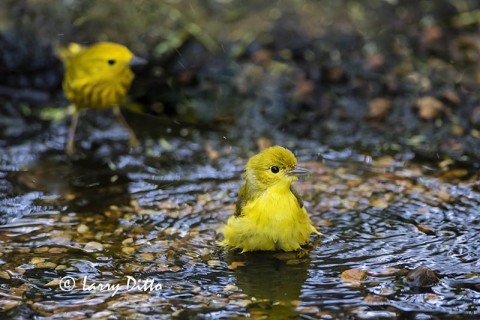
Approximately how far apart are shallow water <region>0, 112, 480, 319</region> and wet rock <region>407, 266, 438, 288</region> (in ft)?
0.11

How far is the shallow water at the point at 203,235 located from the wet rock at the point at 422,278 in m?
0.03

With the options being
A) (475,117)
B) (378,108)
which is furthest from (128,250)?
Result: (475,117)

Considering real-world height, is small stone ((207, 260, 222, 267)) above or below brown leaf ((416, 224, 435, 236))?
below

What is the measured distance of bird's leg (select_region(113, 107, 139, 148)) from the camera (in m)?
8.58

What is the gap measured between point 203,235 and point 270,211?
0.82 metres

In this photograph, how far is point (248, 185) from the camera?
613cm

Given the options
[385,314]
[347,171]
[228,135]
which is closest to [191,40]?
[228,135]

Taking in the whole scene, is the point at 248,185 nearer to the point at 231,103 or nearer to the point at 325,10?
the point at 231,103

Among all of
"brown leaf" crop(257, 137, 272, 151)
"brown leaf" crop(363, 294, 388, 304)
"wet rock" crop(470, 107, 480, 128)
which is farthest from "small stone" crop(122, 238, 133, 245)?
"wet rock" crop(470, 107, 480, 128)

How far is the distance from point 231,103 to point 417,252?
3.93 metres

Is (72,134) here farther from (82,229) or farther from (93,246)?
(93,246)

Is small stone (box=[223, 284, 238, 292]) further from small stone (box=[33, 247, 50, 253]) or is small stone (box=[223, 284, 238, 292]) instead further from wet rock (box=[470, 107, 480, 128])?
wet rock (box=[470, 107, 480, 128])

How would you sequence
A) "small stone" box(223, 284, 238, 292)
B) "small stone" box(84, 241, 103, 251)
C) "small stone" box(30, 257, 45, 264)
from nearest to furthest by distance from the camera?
"small stone" box(223, 284, 238, 292)
"small stone" box(30, 257, 45, 264)
"small stone" box(84, 241, 103, 251)
